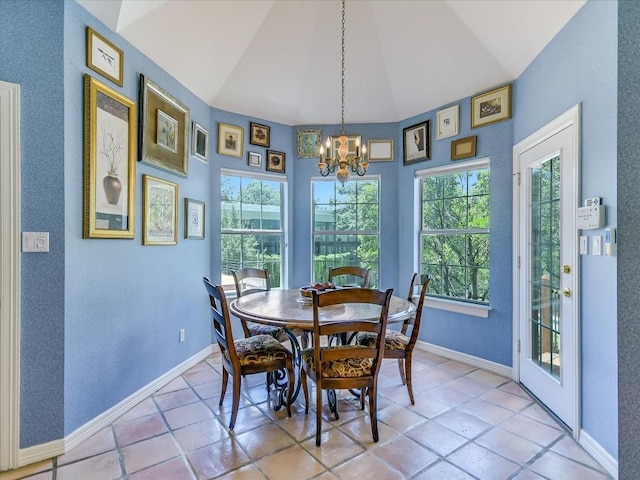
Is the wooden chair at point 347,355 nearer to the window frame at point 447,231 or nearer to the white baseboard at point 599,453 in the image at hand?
the white baseboard at point 599,453

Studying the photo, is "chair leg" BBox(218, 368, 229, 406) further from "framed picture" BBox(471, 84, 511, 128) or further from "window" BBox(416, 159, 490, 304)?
"framed picture" BBox(471, 84, 511, 128)

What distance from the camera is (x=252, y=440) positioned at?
81.0 inches

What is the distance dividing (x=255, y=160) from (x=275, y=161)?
247 mm

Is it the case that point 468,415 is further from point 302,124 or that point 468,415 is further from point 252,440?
point 302,124

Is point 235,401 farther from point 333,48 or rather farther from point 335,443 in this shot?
point 333,48

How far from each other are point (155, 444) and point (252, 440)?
56 cm

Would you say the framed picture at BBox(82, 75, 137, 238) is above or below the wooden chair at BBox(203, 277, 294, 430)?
above

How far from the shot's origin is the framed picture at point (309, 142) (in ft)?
13.3

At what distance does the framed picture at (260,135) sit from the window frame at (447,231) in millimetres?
1709

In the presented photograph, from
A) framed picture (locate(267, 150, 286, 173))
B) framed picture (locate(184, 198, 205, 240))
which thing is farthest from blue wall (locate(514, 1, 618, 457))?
framed picture (locate(184, 198, 205, 240))

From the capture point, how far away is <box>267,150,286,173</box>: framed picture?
395cm

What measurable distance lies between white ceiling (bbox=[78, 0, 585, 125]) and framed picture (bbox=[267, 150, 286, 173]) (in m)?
0.39

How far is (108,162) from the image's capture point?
225 cm

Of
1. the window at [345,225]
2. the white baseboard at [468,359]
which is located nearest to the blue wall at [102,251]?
the white baseboard at [468,359]
